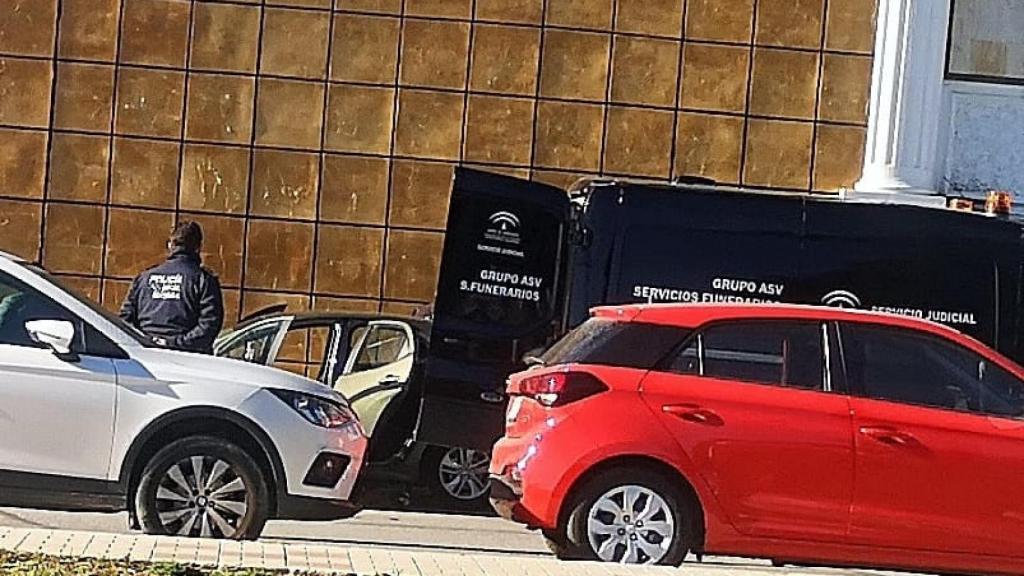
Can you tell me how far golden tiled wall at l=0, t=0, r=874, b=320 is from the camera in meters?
15.3

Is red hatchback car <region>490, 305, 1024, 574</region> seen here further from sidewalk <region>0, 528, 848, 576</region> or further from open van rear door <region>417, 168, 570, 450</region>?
open van rear door <region>417, 168, 570, 450</region>

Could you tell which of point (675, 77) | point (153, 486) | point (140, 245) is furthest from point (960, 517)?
point (140, 245)

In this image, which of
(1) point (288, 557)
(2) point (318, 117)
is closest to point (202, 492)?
(1) point (288, 557)

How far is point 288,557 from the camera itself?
302 inches

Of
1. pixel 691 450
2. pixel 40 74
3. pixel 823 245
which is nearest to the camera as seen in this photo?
pixel 691 450

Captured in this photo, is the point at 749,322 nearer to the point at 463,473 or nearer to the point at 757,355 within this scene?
the point at 757,355

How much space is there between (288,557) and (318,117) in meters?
8.16

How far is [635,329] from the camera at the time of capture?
9258mm

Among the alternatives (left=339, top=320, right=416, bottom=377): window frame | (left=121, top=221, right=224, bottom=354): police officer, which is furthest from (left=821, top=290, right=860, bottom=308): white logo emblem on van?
(left=121, top=221, right=224, bottom=354): police officer

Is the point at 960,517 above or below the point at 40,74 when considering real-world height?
below

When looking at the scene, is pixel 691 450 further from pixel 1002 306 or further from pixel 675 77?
pixel 675 77

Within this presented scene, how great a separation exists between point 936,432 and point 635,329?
1575 mm

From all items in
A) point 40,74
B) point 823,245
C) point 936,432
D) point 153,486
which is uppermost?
point 40,74

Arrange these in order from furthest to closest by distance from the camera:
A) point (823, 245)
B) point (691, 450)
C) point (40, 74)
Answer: point (40, 74) < point (823, 245) < point (691, 450)
